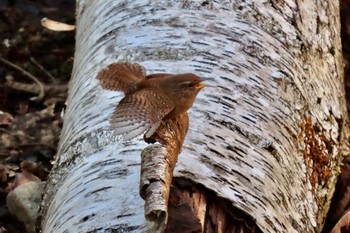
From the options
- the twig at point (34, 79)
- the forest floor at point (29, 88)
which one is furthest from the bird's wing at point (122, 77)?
the twig at point (34, 79)

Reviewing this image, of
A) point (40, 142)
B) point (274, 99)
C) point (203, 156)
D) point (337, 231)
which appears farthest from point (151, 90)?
point (40, 142)

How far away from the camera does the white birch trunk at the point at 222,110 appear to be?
2.04m

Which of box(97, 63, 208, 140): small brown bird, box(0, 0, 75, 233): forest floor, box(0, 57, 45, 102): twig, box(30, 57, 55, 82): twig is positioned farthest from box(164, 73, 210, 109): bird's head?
box(30, 57, 55, 82): twig

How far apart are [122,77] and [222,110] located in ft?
1.36

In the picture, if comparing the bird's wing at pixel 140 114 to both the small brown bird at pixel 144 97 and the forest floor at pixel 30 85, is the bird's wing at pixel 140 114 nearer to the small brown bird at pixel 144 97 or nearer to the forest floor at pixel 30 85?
the small brown bird at pixel 144 97

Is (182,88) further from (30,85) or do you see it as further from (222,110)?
(30,85)

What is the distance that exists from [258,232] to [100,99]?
2.25 ft

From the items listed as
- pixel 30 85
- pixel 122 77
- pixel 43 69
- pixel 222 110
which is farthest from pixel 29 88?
pixel 122 77

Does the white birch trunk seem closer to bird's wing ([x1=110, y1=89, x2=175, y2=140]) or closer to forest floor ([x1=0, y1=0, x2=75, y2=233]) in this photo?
bird's wing ([x1=110, y1=89, x2=175, y2=140])

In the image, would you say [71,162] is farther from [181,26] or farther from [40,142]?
[40,142]

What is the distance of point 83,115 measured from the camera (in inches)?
94.8

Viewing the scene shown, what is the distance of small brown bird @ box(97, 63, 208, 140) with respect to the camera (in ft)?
6.12

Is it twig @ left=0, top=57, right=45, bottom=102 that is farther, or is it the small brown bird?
twig @ left=0, top=57, right=45, bottom=102

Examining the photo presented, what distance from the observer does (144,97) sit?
75.6 inches
